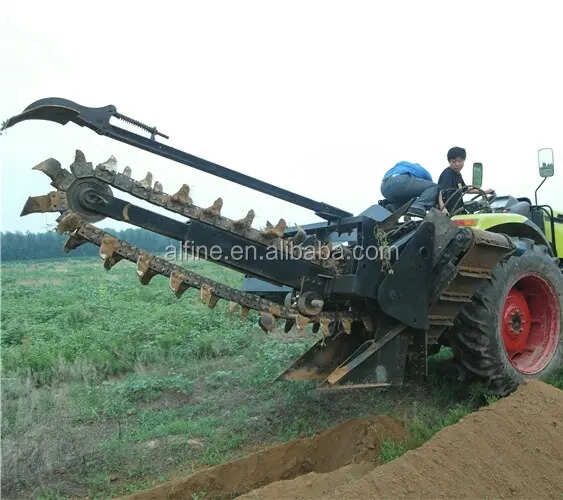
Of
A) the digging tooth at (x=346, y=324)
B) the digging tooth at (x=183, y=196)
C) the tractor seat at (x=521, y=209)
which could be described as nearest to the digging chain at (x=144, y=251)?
the digging tooth at (x=183, y=196)

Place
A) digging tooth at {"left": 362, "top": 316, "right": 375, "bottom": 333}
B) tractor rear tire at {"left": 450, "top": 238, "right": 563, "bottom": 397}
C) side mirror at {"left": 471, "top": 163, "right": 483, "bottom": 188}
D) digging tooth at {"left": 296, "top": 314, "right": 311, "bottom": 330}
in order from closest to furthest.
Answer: digging tooth at {"left": 296, "top": 314, "right": 311, "bottom": 330}, digging tooth at {"left": 362, "top": 316, "right": 375, "bottom": 333}, tractor rear tire at {"left": 450, "top": 238, "right": 563, "bottom": 397}, side mirror at {"left": 471, "top": 163, "right": 483, "bottom": 188}

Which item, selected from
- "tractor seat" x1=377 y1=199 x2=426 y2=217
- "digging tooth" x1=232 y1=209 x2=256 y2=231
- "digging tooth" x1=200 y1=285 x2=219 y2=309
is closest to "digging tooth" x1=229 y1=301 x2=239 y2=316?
"digging tooth" x1=200 y1=285 x2=219 y2=309

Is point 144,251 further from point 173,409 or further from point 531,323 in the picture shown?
point 531,323

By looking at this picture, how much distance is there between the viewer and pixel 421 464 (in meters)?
3.37

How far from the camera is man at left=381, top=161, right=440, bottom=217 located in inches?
209

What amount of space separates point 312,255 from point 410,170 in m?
2.01

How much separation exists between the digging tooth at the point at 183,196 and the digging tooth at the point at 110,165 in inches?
15.5

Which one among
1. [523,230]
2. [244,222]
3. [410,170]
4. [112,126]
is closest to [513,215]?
[523,230]

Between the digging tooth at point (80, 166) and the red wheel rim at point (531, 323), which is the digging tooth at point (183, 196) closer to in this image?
the digging tooth at point (80, 166)

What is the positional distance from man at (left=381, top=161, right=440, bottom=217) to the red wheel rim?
109cm

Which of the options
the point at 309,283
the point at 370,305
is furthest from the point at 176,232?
the point at 370,305

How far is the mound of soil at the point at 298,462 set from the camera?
12.2 ft

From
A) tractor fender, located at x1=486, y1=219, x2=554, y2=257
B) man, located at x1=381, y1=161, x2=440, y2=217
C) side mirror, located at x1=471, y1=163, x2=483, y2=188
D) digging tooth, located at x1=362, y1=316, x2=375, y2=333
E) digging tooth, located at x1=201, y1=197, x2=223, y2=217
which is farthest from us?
side mirror, located at x1=471, y1=163, x2=483, y2=188

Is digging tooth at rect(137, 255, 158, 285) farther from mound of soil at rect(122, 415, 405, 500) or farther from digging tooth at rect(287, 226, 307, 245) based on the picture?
mound of soil at rect(122, 415, 405, 500)
